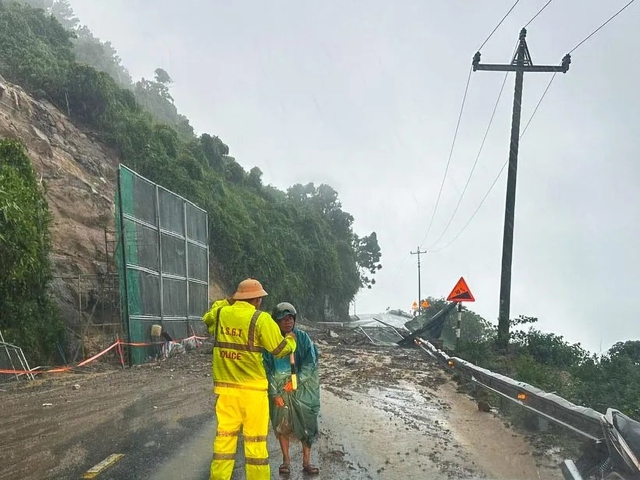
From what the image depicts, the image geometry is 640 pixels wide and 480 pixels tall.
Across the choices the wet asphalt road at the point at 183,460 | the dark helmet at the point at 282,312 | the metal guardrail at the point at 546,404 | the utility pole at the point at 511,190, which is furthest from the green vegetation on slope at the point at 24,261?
the utility pole at the point at 511,190

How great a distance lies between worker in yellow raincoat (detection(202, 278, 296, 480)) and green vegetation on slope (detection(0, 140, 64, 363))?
1057cm

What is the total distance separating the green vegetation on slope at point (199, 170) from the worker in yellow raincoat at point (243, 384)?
27.3 meters

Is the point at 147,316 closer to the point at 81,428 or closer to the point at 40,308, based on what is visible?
the point at 40,308

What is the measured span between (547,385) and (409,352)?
41.3 feet

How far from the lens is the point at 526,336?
18797 mm

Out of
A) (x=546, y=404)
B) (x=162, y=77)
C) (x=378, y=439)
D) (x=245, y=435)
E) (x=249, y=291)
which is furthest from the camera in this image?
(x=162, y=77)

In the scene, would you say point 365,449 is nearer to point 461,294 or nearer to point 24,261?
point 24,261

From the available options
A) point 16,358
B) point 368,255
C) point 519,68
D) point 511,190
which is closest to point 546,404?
point 16,358

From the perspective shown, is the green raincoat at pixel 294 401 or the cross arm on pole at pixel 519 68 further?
the cross arm on pole at pixel 519 68

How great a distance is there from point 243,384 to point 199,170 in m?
30.9

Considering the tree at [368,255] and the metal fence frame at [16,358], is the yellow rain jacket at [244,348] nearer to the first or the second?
the metal fence frame at [16,358]

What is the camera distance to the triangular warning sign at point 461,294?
1895 cm

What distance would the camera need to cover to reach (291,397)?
6082 millimetres

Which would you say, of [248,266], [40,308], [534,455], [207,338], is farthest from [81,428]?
[248,266]
